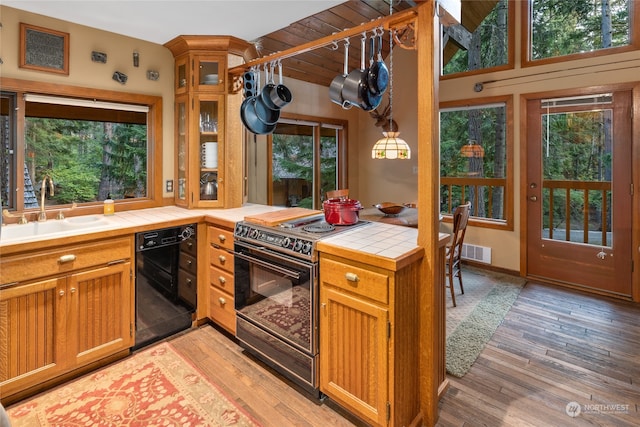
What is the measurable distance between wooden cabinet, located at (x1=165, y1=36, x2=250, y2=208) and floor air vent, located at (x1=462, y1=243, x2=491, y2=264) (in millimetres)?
3101

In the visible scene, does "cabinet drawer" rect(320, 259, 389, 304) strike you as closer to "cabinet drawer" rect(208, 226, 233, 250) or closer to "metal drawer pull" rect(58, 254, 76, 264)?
"cabinet drawer" rect(208, 226, 233, 250)

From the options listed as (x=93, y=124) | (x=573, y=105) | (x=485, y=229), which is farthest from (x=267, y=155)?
(x=573, y=105)

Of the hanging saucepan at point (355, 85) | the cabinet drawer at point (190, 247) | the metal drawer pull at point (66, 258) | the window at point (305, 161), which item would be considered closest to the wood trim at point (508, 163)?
the window at point (305, 161)

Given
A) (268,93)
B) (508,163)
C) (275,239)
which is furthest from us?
(508,163)

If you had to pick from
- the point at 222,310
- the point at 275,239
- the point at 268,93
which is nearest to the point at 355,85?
the point at 268,93

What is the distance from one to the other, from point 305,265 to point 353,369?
0.60m

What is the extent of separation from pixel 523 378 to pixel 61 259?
299 cm

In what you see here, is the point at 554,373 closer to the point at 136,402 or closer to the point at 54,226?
the point at 136,402

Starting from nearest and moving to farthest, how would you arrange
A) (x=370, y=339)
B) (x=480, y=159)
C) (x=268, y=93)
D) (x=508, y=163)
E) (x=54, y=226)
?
(x=370, y=339) → (x=54, y=226) → (x=268, y=93) → (x=508, y=163) → (x=480, y=159)

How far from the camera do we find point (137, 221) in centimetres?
265

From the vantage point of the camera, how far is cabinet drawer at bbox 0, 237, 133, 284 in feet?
6.59

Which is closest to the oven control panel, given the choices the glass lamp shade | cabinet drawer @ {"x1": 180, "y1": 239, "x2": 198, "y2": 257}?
cabinet drawer @ {"x1": 180, "y1": 239, "x2": 198, "y2": 257}

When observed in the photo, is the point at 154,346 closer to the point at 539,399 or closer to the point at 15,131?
the point at 15,131

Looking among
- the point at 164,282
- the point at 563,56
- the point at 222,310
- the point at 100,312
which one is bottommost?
the point at 222,310
